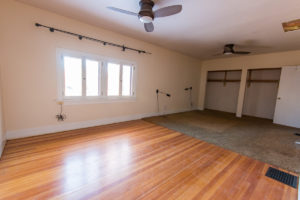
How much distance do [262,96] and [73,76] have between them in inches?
282

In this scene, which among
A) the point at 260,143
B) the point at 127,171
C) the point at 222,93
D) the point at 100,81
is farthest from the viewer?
the point at 222,93

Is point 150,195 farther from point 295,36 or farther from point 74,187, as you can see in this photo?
point 295,36

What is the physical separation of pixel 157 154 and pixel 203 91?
5520mm

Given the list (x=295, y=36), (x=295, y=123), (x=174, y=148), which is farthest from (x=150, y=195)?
(x=295, y=123)

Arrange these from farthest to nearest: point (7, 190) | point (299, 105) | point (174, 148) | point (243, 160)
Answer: point (299, 105) → point (174, 148) → point (243, 160) → point (7, 190)

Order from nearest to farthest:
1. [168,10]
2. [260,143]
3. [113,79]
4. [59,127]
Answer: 1. [168,10]
2. [260,143]
3. [59,127]
4. [113,79]

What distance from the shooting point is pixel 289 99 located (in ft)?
15.0

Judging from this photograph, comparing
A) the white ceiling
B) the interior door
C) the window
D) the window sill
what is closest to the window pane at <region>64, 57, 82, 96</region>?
the window

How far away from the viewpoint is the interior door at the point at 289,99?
14.6ft

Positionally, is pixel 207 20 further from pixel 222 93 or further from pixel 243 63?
pixel 222 93

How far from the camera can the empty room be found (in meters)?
1.68

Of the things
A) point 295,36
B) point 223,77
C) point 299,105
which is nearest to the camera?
point 295,36

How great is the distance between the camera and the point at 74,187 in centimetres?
153

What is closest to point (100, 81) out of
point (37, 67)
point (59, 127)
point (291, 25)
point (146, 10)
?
point (37, 67)
